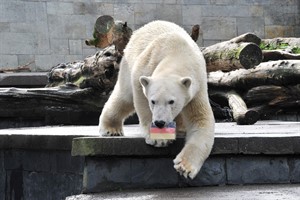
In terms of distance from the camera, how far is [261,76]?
9.55 metres

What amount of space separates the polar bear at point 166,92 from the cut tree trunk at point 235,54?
222cm

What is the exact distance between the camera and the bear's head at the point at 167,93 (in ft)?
18.5

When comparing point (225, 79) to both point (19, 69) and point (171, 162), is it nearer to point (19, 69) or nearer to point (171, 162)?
point (171, 162)

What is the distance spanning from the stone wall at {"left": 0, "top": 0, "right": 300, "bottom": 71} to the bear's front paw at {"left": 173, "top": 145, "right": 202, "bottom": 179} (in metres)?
9.63

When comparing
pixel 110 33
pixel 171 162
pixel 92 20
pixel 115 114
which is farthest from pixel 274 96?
pixel 92 20

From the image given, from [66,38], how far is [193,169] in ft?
33.2

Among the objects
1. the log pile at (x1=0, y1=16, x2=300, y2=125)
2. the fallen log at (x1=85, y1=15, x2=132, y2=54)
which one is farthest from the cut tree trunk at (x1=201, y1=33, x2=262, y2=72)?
the fallen log at (x1=85, y1=15, x2=132, y2=54)

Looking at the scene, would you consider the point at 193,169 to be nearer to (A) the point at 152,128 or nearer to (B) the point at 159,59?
(A) the point at 152,128

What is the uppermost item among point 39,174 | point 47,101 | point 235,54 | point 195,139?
point 235,54

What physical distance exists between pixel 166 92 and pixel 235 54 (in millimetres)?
3376

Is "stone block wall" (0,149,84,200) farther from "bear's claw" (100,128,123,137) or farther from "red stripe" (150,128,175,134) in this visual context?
"red stripe" (150,128,175,134)

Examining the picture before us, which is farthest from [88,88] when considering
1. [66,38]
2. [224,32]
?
[224,32]

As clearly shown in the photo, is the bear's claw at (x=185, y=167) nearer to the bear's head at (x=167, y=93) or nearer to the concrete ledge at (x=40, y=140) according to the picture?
the bear's head at (x=167, y=93)

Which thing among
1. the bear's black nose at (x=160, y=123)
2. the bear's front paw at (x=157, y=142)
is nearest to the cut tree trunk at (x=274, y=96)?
the bear's front paw at (x=157, y=142)
